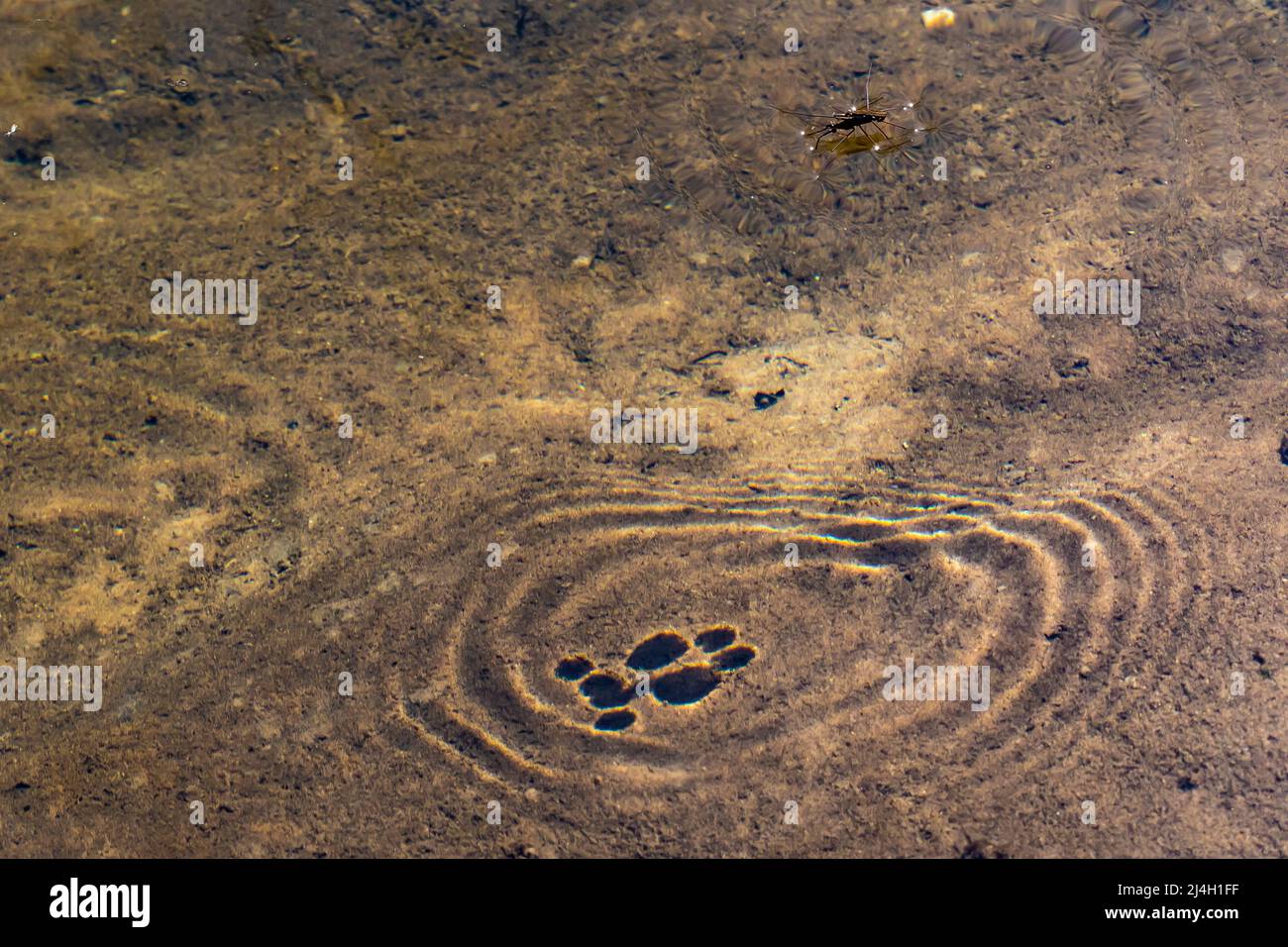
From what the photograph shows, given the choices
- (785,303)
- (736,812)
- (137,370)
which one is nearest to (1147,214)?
(785,303)

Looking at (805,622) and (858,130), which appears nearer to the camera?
(805,622)


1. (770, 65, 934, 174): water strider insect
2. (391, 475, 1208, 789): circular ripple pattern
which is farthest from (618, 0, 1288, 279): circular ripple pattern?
(391, 475, 1208, 789): circular ripple pattern

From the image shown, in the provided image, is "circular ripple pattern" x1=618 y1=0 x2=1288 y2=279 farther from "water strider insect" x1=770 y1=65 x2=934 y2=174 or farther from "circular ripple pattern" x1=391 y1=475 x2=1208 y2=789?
"circular ripple pattern" x1=391 y1=475 x2=1208 y2=789

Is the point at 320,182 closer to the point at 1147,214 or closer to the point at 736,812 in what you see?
the point at 736,812

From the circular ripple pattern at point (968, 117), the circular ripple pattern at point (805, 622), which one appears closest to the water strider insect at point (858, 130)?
the circular ripple pattern at point (968, 117)

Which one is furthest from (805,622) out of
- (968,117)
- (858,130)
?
(968,117)

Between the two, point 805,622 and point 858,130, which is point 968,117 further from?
point 805,622
